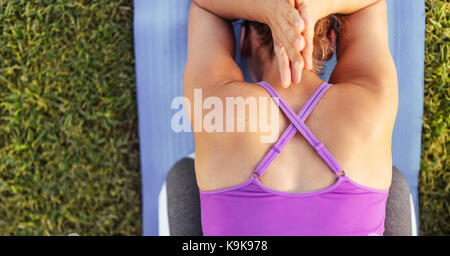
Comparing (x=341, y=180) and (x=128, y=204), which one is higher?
(x=341, y=180)

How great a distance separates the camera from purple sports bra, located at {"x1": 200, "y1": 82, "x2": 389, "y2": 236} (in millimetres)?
958

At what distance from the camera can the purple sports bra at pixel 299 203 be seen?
0.96 m

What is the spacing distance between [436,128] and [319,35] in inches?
37.4

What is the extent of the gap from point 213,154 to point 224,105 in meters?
0.16

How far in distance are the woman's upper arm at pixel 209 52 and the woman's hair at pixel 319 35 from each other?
0.12 metres

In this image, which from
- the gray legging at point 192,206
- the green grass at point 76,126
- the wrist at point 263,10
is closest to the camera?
the wrist at point 263,10

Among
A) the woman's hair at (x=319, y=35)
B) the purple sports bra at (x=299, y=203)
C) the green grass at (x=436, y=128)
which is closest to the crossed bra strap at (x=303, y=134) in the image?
the purple sports bra at (x=299, y=203)

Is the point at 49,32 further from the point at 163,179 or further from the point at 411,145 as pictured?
the point at 411,145

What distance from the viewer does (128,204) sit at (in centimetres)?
174

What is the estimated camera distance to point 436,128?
5.23 ft

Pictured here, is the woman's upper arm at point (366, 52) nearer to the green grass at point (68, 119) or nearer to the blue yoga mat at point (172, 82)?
the blue yoga mat at point (172, 82)

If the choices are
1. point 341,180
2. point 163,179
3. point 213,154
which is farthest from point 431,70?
point 163,179

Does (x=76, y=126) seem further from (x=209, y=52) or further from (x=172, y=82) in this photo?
(x=209, y=52)

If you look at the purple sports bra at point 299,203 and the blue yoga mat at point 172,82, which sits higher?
the blue yoga mat at point 172,82
